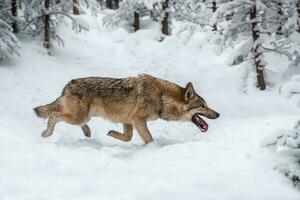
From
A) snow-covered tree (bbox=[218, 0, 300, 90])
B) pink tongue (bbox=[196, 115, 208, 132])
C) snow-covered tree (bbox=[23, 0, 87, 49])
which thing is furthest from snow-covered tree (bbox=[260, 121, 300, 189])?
snow-covered tree (bbox=[23, 0, 87, 49])

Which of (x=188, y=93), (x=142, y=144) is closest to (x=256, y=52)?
(x=188, y=93)

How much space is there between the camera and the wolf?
29.8 ft

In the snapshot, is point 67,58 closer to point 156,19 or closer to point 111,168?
point 156,19

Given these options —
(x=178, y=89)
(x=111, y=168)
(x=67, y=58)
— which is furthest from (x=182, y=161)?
(x=67, y=58)

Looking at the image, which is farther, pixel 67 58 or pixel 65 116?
pixel 67 58

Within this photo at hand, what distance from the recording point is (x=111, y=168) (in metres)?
7.00

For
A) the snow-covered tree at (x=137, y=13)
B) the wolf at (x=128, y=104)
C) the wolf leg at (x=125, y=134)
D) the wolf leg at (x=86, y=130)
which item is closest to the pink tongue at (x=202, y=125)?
the wolf at (x=128, y=104)

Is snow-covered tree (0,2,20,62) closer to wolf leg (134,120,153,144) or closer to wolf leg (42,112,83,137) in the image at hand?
wolf leg (42,112,83,137)

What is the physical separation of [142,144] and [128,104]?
2.96 feet

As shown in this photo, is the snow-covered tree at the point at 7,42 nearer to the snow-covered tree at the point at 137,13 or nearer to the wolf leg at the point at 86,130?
the snow-covered tree at the point at 137,13

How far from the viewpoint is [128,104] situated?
916 cm

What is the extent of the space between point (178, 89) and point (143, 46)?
1065 centimetres

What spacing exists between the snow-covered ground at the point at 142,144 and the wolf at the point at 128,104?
478 mm

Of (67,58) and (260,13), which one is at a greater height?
(260,13)
